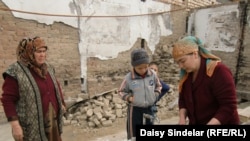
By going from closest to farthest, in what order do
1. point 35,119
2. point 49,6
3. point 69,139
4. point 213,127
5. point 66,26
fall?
point 213,127
point 35,119
point 69,139
point 49,6
point 66,26

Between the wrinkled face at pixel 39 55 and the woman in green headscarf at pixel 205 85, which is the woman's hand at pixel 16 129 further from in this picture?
the woman in green headscarf at pixel 205 85

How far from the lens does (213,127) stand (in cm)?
150

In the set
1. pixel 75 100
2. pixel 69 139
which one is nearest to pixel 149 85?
pixel 69 139

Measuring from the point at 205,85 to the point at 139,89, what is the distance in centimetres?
119

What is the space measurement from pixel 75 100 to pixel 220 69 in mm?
5043

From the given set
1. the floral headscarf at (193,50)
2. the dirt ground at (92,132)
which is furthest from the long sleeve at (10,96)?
the dirt ground at (92,132)

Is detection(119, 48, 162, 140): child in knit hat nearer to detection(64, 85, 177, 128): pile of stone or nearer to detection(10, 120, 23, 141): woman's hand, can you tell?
detection(10, 120, 23, 141): woman's hand

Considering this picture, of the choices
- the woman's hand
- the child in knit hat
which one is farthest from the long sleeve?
the child in knit hat

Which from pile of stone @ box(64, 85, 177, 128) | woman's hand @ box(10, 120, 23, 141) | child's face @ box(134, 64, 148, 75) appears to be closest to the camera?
woman's hand @ box(10, 120, 23, 141)

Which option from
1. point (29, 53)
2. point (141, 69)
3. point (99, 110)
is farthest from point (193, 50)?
point (99, 110)

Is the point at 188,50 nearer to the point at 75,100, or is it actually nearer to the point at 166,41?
the point at 75,100

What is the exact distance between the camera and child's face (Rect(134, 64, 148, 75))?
105 inches

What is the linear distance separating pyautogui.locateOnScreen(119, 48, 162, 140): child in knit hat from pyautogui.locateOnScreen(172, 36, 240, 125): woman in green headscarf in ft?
3.12

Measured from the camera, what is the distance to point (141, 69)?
2.71 m
